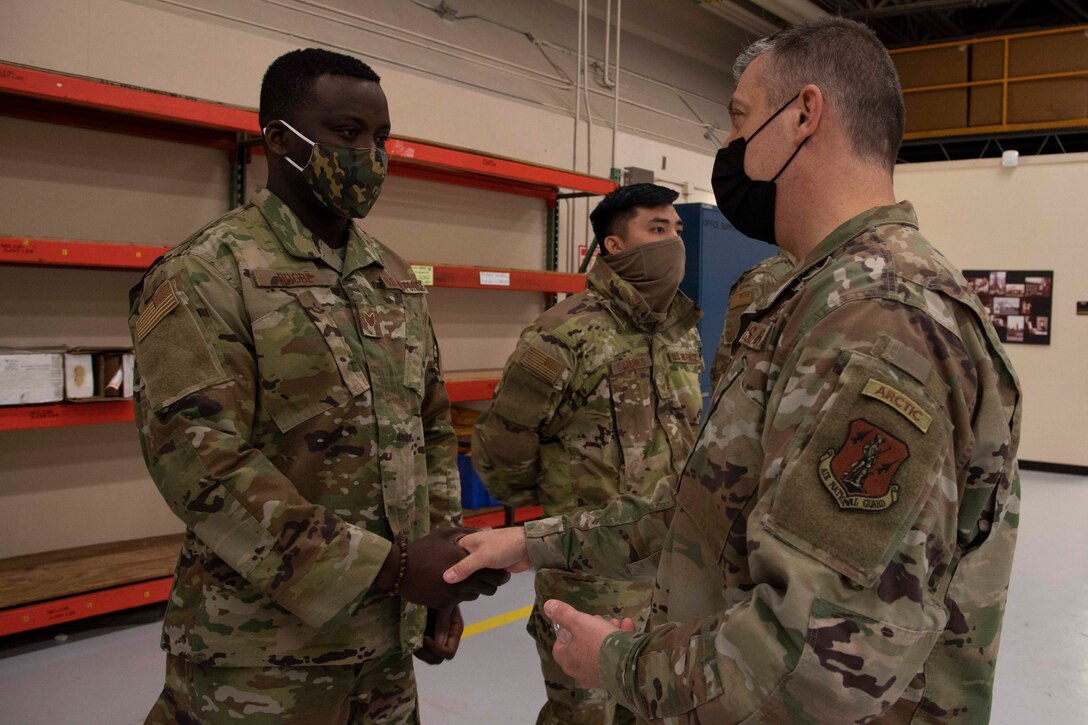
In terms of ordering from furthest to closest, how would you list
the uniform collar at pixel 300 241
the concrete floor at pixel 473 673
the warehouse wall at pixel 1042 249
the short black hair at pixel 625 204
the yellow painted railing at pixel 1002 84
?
the yellow painted railing at pixel 1002 84
the warehouse wall at pixel 1042 249
the concrete floor at pixel 473 673
the short black hair at pixel 625 204
the uniform collar at pixel 300 241

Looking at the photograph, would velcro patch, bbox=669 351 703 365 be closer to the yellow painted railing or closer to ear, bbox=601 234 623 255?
ear, bbox=601 234 623 255

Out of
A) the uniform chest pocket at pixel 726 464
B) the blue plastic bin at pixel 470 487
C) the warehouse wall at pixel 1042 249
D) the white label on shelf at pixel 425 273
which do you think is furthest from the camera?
the warehouse wall at pixel 1042 249

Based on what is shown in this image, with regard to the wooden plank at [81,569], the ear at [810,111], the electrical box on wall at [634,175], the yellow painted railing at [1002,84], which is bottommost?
the wooden plank at [81,569]

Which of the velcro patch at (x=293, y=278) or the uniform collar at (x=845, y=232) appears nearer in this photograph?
the uniform collar at (x=845, y=232)

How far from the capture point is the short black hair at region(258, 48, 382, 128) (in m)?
1.71

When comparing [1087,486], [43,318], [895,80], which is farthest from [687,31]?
[895,80]

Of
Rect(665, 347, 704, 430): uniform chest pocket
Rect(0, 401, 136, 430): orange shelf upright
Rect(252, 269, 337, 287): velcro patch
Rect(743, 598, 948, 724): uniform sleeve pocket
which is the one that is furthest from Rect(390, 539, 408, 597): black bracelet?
Rect(0, 401, 136, 430): orange shelf upright

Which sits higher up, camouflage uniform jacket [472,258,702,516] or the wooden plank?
camouflage uniform jacket [472,258,702,516]

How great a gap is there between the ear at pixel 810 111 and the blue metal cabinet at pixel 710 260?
3.77 meters

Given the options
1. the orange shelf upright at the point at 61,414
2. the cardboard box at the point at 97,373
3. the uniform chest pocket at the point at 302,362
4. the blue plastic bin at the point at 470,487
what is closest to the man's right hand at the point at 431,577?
the uniform chest pocket at the point at 302,362

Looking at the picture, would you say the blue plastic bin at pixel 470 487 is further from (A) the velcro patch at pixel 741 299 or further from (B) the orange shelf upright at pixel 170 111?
(A) the velcro patch at pixel 741 299

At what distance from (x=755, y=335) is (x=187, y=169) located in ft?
13.0

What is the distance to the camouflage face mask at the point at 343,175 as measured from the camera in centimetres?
169

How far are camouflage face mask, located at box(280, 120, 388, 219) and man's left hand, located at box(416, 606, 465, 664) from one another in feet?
3.03
